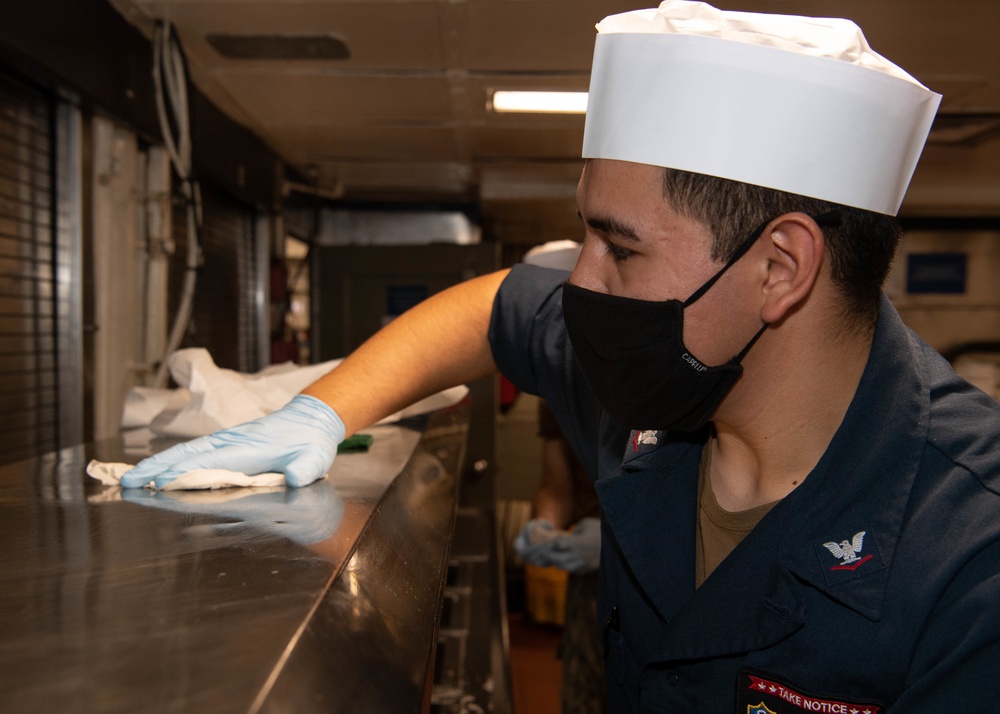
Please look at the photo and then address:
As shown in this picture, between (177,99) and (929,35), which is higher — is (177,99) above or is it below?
below

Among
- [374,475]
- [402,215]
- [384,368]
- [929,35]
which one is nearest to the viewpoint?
[374,475]

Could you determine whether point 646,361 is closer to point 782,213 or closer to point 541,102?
point 782,213

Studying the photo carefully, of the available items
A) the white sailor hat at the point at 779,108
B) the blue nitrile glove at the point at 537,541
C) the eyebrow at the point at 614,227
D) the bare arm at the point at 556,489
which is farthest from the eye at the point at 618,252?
the bare arm at the point at 556,489

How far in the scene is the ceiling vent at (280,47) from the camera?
2.47m

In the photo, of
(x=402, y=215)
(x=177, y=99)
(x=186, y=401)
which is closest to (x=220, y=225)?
(x=177, y=99)

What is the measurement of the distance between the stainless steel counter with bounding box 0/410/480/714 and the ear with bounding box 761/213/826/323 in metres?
0.55

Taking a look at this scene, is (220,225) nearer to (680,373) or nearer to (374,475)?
(374,475)

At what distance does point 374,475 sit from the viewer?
1173 mm

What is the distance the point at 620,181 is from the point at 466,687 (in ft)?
5.41

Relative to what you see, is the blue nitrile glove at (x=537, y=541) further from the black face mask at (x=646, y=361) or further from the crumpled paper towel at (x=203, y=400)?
the black face mask at (x=646, y=361)

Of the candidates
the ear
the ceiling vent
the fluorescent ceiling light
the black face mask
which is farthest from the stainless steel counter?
the fluorescent ceiling light

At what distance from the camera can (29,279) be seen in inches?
82.7

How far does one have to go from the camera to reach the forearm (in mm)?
1405

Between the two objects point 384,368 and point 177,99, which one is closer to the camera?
point 384,368
